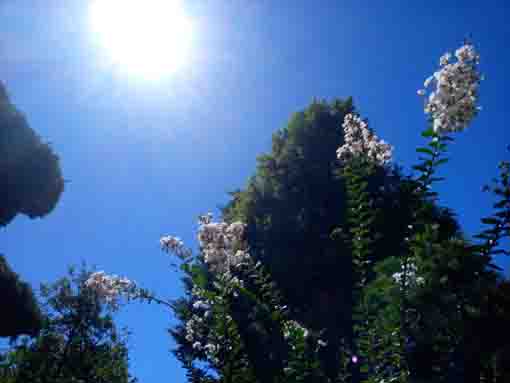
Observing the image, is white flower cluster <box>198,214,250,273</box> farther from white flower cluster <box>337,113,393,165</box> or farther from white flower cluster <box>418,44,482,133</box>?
white flower cluster <box>418,44,482,133</box>

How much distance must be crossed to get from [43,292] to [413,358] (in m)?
15.1

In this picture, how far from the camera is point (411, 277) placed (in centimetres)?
298

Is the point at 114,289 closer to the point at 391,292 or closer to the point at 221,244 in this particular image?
the point at 221,244

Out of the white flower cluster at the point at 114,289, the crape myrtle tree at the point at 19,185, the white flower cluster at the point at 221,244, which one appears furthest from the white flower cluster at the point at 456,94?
the crape myrtle tree at the point at 19,185

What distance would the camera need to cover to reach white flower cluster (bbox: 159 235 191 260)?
4.24 m

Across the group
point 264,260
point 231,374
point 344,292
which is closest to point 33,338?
point 264,260

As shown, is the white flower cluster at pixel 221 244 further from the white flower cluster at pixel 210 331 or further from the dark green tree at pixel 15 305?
the dark green tree at pixel 15 305

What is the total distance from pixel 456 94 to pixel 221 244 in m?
2.29

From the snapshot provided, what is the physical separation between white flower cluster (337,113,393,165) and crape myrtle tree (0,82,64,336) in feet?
31.3

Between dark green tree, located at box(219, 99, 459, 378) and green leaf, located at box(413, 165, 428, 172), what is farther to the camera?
dark green tree, located at box(219, 99, 459, 378)

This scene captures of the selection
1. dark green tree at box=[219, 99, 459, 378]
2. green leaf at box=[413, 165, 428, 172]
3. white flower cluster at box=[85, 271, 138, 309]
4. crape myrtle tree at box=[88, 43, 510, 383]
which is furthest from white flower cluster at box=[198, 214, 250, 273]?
dark green tree at box=[219, 99, 459, 378]

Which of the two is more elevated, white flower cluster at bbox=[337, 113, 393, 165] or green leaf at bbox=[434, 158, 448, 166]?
white flower cluster at bbox=[337, 113, 393, 165]

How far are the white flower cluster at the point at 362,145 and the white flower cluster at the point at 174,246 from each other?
1.82m

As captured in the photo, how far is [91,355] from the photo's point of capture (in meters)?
13.8
